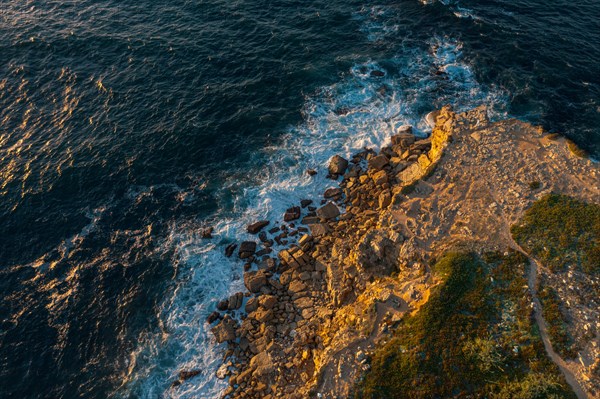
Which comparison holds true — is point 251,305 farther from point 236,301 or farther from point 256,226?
point 256,226

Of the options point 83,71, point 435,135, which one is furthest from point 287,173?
point 83,71

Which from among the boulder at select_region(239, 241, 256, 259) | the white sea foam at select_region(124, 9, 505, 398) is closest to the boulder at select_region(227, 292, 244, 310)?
the white sea foam at select_region(124, 9, 505, 398)

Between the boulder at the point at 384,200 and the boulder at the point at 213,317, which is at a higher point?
the boulder at the point at 384,200

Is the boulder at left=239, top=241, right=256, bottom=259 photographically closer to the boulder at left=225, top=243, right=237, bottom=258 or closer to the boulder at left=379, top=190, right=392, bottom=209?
the boulder at left=225, top=243, right=237, bottom=258

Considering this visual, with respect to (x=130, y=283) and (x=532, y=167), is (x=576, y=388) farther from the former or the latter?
(x=130, y=283)

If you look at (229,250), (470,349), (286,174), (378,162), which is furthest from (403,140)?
(470,349)

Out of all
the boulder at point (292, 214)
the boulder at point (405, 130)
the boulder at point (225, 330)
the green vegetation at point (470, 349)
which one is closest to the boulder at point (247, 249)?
the boulder at point (292, 214)

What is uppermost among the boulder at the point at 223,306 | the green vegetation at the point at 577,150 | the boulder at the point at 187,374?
the green vegetation at the point at 577,150

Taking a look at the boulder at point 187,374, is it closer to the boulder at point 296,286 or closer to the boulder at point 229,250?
the boulder at point 296,286
